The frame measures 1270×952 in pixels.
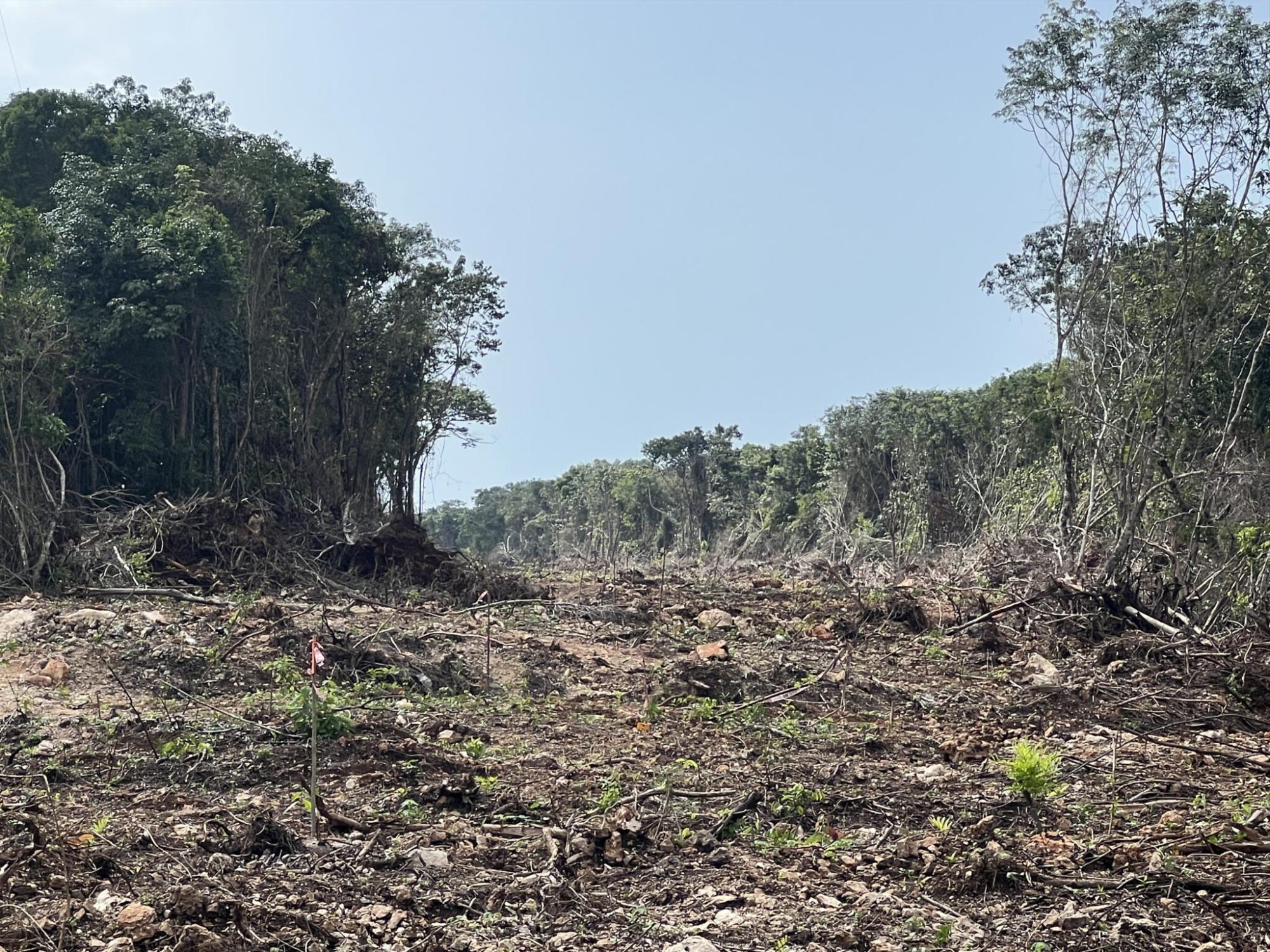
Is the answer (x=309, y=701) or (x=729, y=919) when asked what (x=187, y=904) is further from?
(x=309, y=701)

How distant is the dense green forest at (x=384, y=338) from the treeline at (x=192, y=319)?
50 millimetres

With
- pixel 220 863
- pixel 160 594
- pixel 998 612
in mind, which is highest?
pixel 160 594

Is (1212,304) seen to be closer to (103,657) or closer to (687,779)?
(687,779)

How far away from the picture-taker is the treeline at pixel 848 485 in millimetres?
23172

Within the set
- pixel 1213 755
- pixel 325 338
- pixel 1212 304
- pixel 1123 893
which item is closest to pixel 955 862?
pixel 1123 893

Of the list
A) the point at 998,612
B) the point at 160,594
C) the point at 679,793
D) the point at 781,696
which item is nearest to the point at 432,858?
the point at 679,793

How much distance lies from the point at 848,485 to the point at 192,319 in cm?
2041

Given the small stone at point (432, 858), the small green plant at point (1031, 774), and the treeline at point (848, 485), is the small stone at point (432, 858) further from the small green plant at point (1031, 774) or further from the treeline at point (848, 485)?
the treeline at point (848, 485)

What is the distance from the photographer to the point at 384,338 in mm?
24219

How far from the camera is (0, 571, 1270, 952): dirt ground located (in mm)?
3982

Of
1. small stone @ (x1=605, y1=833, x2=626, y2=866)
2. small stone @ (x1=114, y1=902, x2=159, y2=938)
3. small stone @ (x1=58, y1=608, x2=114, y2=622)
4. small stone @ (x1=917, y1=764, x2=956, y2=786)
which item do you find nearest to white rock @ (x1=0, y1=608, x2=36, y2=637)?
small stone @ (x1=58, y1=608, x2=114, y2=622)

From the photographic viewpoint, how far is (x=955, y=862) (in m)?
4.51

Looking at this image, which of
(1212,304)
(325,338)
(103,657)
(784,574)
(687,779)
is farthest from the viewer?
(325,338)

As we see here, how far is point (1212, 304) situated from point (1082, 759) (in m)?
8.29
